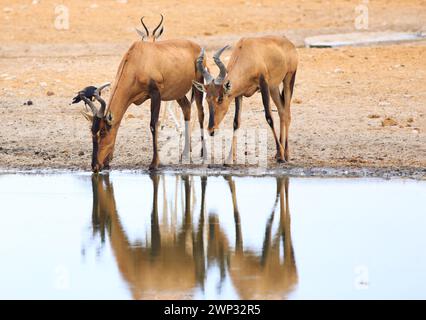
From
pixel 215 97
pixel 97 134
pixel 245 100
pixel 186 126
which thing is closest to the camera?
pixel 97 134

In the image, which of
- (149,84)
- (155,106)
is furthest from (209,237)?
(149,84)

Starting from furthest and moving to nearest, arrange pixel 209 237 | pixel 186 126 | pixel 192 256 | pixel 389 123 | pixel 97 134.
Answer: pixel 389 123
pixel 186 126
pixel 97 134
pixel 209 237
pixel 192 256

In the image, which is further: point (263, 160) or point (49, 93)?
point (49, 93)

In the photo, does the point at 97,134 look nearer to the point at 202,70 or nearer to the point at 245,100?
the point at 202,70

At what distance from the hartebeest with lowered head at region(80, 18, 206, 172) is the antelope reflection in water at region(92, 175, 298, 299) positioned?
1842 millimetres

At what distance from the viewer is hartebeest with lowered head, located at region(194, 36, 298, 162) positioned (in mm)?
14672

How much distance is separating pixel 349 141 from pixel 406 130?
1.03m

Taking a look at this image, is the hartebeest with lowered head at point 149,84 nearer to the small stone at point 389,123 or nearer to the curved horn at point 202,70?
the curved horn at point 202,70

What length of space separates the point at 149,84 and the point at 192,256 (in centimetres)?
510

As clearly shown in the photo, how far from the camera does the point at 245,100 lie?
1945cm
